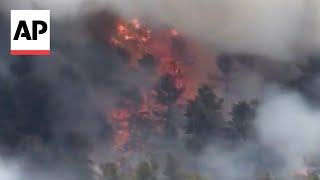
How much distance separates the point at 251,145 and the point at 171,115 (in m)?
10.9

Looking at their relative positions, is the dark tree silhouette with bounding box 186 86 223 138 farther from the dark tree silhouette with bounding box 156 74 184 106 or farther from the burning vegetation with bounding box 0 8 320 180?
the dark tree silhouette with bounding box 156 74 184 106

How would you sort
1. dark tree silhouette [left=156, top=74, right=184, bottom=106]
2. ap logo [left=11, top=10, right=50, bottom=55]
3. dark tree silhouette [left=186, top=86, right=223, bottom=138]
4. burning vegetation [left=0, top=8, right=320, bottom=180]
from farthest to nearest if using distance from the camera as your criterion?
dark tree silhouette [left=156, top=74, right=184, bottom=106]
dark tree silhouette [left=186, top=86, right=223, bottom=138]
burning vegetation [left=0, top=8, right=320, bottom=180]
ap logo [left=11, top=10, right=50, bottom=55]

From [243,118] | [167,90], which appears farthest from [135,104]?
[243,118]

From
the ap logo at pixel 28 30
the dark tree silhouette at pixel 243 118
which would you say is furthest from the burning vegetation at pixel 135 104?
the ap logo at pixel 28 30

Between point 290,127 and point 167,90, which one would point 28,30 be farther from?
point 290,127

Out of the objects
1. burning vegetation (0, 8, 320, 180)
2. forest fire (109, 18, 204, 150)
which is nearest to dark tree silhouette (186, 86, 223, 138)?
burning vegetation (0, 8, 320, 180)

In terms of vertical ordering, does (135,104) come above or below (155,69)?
below

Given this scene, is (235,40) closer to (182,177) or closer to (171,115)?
(171,115)

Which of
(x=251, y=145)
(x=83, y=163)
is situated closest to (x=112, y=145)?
(x=83, y=163)

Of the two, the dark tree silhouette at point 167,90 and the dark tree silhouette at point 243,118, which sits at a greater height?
the dark tree silhouette at point 167,90

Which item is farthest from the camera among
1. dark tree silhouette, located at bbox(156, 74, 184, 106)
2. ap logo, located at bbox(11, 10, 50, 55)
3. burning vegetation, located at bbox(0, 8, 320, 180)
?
dark tree silhouette, located at bbox(156, 74, 184, 106)

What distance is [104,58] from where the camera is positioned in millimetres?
69062

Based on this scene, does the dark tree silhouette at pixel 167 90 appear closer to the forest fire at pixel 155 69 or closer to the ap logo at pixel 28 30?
the forest fire at pixel 155 69

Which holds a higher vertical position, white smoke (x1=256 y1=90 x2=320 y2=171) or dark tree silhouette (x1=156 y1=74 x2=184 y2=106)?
dark tree silhouette (x1=156 y1=74 x2=184 y2=106)
